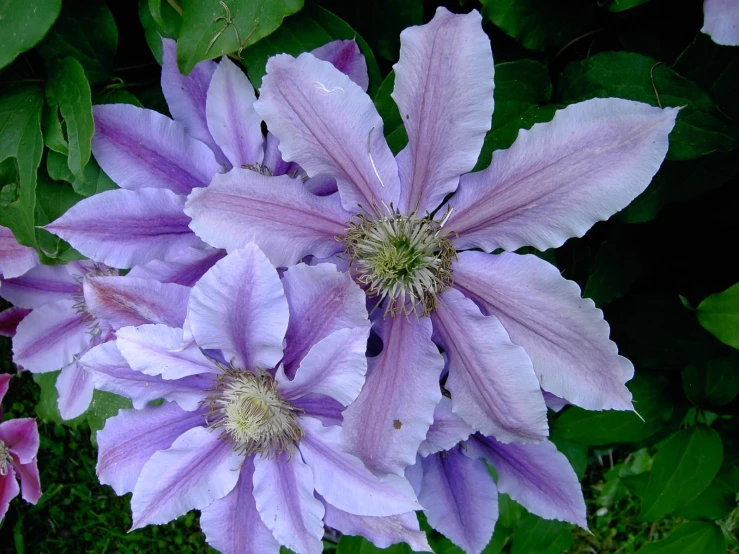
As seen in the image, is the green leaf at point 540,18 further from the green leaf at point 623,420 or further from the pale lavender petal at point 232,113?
the green leaf at point 623,420

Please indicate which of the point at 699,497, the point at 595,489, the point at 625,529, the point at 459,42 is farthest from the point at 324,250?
the point at 625,529

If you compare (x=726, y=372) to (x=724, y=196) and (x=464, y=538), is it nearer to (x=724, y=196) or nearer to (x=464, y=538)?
(x=724, y=196)

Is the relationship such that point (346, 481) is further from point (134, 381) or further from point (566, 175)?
point (566, 175)

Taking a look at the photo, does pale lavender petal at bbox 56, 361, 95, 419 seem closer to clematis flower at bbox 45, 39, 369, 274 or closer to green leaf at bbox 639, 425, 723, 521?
clematis flower at bbox 45, 39, 369, 274

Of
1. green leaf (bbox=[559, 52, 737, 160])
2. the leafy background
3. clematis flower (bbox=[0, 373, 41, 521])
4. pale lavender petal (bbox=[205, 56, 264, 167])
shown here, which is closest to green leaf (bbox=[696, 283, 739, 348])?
the leafy background

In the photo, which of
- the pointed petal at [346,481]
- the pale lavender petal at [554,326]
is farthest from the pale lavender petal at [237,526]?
the pale lavender petal at [554,326]
